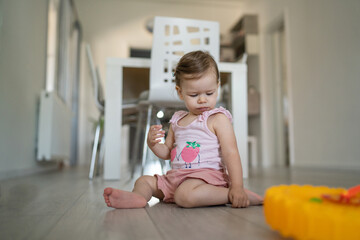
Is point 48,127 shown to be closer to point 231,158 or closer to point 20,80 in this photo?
point 20,80

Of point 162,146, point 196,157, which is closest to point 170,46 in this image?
point 162,146

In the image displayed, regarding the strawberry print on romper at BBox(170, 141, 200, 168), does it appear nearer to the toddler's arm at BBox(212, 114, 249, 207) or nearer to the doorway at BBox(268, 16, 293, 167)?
the toddler's arm at BBox(212, 114, 249, 207)

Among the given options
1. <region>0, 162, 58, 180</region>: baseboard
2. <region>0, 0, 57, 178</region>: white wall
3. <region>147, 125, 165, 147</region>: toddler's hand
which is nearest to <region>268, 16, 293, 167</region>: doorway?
<region>0, 162, 58, 180</region>: baseboard

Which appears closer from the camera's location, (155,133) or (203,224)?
(203,224)

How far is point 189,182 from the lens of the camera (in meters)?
0.93

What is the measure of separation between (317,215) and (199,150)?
542 mm

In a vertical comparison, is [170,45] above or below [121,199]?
above

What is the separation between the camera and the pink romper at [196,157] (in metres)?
0.98

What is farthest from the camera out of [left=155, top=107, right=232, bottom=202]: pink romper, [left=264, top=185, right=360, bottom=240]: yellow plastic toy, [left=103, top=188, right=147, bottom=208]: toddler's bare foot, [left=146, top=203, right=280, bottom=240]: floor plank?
[left=155, top=107, right=232, bottom=202]: pink romper

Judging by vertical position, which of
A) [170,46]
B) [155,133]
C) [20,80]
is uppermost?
[170,46]

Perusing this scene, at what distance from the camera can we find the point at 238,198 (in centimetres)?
88

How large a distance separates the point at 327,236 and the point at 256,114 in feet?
14.1

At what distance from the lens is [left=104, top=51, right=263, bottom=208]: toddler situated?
91 centimetres

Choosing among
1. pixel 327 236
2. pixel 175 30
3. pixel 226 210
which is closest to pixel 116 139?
pixel 175 30
